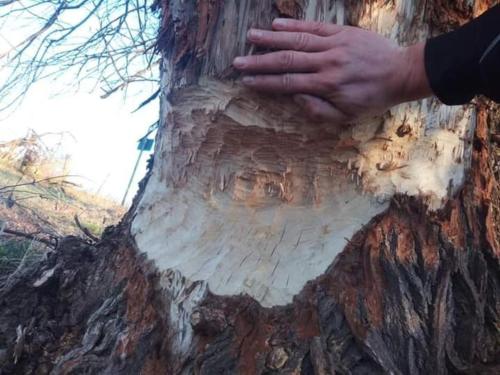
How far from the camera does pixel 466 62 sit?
1.02 metres

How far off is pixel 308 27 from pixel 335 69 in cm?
14

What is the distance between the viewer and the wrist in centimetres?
108

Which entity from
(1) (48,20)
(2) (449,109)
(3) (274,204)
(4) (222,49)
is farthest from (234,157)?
(1) (48,20)

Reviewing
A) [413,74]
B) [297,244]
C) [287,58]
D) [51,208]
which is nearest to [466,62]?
[413,74]

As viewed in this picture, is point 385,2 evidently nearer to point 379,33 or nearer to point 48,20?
point 379,33

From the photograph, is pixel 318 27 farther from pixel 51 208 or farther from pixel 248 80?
pixel 51 208

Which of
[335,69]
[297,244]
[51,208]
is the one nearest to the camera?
[335,69]

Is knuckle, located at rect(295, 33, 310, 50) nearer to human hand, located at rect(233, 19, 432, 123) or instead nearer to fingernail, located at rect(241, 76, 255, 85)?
human hand, located at rect(233, 19, 432, 123)

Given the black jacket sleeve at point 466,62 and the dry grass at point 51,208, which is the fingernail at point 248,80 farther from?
the dry grass at point 51,208

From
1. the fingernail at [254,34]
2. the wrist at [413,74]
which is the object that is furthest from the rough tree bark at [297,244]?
the wrist at [413,74]

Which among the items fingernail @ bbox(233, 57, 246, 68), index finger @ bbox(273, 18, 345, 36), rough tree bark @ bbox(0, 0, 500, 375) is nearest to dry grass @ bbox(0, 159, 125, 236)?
rough tree bark @ bbox(0, 0, 500, 375)

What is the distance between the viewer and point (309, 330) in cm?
115

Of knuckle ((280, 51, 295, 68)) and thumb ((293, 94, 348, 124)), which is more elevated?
knuckle ((280, 51, 295, 68))

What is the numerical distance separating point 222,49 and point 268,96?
0.66 ft
